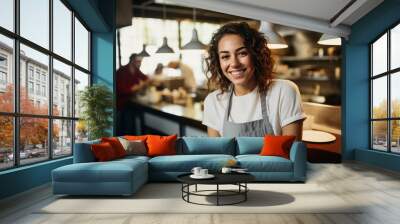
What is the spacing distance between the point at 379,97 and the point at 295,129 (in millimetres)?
2260

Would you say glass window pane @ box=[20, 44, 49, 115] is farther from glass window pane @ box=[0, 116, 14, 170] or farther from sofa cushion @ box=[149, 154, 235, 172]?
sofa cushion @ box=[149, 154, 235, 172]

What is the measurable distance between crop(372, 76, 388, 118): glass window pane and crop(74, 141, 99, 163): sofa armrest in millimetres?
6261

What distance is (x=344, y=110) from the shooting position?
995cm

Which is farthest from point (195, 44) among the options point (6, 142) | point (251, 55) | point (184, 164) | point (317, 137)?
Answer: point (6, 142)

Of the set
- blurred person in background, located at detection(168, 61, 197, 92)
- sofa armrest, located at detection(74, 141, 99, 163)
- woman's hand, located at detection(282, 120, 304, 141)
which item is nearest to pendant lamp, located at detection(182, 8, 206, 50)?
blurred person in background, located at detection(168, 61, 197, 92)

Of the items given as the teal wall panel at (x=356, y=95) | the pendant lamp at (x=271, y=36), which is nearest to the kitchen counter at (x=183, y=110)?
the pendant lamp at (x=271, y=36)

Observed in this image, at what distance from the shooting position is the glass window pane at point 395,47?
8539 mm

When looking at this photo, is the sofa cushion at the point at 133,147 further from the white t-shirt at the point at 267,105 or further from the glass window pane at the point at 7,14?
the glass window pane at the point at 7,14

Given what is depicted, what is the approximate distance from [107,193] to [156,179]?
4.32ft

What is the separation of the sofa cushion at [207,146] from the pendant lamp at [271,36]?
8.84ft

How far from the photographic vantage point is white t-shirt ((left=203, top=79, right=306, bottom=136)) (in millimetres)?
8602

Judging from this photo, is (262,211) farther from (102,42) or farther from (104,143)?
(102,42)

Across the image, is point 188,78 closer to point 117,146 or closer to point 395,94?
point 117,146

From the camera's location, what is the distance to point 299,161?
21.4ft
